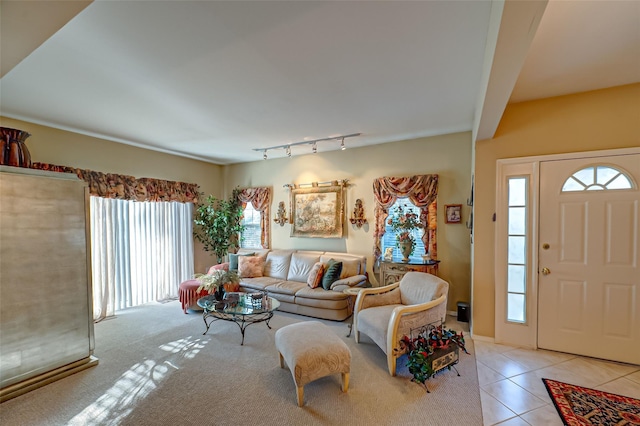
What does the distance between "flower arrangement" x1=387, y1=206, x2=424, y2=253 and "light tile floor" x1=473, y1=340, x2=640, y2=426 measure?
5.30 feet

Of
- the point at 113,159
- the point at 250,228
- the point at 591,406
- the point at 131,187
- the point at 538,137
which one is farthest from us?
the point at 250,228

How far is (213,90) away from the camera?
2734 millimetres

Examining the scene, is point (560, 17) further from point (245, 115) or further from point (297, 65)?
point (245, 115)

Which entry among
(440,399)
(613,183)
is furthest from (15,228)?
(613,183)

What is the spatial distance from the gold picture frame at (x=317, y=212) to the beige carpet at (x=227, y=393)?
2.37 m

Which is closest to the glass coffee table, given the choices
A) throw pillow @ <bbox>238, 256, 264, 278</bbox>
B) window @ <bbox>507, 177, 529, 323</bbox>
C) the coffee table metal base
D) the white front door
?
the coffee table metal base

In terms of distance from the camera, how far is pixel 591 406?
2.12 metres

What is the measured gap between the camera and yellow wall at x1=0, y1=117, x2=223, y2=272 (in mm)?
3627

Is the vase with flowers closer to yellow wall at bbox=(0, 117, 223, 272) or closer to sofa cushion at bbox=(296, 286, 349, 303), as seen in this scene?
sofa cushion at bbox=(296, 286, 349, 303)

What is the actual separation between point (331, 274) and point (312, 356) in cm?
202

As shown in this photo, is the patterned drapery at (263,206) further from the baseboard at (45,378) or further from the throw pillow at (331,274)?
the baseboard at (45,378)

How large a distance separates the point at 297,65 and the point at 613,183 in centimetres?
336

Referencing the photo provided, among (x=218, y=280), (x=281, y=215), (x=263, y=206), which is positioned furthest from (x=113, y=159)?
(x=281, y=215)

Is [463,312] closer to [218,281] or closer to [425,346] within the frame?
[425,346]
